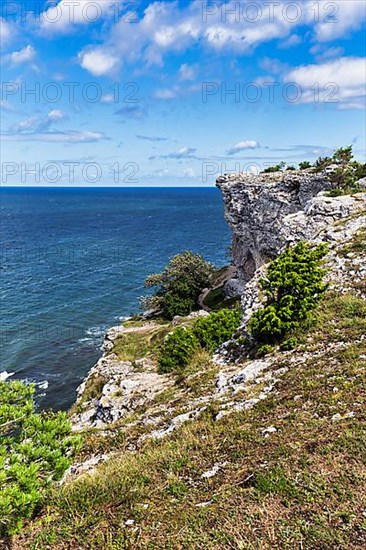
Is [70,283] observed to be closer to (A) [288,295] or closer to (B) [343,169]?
(B) [343,169]

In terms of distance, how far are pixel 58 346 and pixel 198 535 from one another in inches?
1925

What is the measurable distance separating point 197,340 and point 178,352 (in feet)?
5.03

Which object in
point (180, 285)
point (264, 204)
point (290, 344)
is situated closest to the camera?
point (290, 344)

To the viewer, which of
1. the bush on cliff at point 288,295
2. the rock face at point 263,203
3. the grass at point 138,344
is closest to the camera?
the bush on cliff at point 288,295

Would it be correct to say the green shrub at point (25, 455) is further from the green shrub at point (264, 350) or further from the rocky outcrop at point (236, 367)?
the green shrub at point (264, 350)

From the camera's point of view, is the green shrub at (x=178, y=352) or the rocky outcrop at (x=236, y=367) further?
the green shrub at (x=178, y=352)

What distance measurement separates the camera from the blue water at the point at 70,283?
51.1 m

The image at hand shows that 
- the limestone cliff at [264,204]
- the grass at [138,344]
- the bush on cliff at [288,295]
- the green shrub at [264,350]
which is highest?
the limestone cliff at [264,204]

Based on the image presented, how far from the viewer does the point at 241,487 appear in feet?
33.2

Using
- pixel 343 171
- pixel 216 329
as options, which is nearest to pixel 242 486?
pixel 216 329

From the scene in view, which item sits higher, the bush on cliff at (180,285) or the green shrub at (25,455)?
the green shrub at (25,455)

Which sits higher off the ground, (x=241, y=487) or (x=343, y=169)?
(x=343, y=169)

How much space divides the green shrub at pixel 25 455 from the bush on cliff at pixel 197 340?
47.8ft

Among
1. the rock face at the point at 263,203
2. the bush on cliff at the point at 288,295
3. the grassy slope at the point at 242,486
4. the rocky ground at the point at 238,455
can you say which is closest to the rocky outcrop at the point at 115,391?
the rocky ground at the point at 238,455
